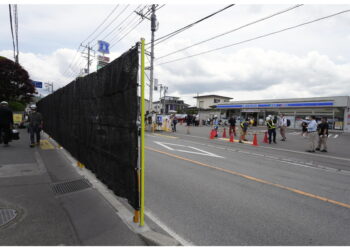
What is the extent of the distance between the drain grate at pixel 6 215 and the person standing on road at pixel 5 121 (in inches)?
250

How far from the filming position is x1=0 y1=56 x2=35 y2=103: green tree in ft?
69.2

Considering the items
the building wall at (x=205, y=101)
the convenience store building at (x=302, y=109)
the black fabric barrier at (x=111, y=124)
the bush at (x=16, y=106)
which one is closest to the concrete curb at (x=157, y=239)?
the black fabric barrier at (x=111, y=124)

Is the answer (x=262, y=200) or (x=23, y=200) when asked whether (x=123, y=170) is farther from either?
(x=262, y=200)

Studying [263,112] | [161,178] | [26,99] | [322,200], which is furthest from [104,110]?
[263,112]

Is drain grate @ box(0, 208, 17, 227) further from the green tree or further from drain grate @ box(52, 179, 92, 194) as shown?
the green tree

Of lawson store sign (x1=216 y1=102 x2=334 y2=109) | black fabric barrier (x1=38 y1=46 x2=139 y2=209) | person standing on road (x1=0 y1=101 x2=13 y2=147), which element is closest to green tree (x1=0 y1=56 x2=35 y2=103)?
person standing on road (x1=0 y1=101 x2=13 y2=147)

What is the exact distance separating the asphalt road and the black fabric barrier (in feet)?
2.91

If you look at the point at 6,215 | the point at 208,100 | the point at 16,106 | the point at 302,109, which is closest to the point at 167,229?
the point at 6,215

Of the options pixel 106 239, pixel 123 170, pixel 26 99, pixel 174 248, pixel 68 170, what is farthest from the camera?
pixel 26 99

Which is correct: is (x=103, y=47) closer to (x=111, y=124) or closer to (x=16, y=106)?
(x=16, y=106)

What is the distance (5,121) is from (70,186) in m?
5.92

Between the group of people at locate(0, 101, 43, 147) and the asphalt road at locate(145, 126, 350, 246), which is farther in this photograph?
the group of people at locate(0, 101, 43, 147)

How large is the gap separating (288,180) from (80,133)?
542 centimetres

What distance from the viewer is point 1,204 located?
3381mm
